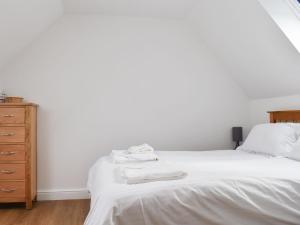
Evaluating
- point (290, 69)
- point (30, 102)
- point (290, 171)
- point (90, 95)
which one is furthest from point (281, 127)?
point (30, 102)

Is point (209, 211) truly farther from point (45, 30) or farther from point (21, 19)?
point (45, 30)

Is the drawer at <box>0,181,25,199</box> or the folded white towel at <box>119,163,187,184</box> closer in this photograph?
the folded white towel at <box>119,163,187,184</box>

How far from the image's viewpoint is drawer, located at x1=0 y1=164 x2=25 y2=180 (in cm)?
345

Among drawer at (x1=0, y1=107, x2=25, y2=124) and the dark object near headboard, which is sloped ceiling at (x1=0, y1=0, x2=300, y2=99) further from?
drawer at (x1=0, y1=107, x2=25, y2=124)

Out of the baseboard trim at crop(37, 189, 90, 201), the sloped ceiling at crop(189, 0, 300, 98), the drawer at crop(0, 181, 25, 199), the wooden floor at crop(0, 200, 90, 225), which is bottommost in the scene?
the wooden floor at crop(0, 200, 90, 225)

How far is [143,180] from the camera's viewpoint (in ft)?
6.32

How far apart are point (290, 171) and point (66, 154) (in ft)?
8.97

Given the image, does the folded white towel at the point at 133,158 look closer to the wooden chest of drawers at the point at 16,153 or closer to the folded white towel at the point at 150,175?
the folded white towel at the point at 150,175

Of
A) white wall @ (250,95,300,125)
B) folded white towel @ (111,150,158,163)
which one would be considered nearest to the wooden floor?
folded white towel @ (111,150,158,163)

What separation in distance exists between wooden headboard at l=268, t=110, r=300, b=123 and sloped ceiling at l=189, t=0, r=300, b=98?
252 millimetres

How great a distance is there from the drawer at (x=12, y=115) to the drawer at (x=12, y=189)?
72 cm

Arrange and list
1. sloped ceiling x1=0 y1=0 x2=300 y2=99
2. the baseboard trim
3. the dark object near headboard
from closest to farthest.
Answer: sloped ceiling x1=0 y1=0 x2=300 y2=99
the baseboard trim
the dark object near headboard

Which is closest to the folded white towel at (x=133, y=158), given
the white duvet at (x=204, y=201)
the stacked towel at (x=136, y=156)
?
the stacked towel at (x=136, y=156)

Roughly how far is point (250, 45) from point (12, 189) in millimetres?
3291
